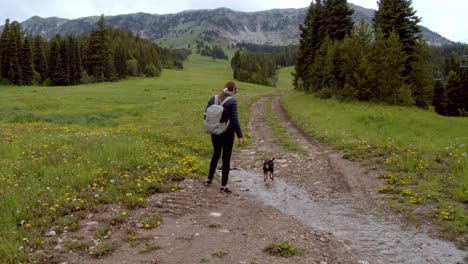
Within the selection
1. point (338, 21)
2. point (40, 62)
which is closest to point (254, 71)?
point (40, 62)

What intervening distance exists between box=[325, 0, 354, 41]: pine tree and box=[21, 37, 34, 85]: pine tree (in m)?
72.8

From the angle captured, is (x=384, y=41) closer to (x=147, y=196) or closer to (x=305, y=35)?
(x=305, y=35)

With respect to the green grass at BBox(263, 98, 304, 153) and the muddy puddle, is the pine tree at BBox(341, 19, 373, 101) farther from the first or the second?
the muddy puddle

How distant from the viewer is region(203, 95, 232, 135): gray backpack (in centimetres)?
1071

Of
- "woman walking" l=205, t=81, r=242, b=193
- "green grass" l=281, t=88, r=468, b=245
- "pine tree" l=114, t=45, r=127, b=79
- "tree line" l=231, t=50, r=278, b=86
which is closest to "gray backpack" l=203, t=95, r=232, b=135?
"woman walking" l=205, t=81, r=242, b=193

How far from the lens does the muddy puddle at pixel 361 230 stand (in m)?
7.26

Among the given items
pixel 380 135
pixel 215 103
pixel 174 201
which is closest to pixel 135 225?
pixel 174 201

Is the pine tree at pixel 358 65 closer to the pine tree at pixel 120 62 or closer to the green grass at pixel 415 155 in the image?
the green grass at pixel 415 155

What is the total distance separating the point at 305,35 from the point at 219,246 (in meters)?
59.9

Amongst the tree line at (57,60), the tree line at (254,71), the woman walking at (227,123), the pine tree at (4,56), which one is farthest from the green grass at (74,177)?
the tree line at (254,71)

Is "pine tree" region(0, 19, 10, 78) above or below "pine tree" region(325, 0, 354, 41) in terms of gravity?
below

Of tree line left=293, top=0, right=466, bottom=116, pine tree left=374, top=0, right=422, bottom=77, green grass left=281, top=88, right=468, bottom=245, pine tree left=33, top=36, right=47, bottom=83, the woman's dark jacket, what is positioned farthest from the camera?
pine tree left=33, top=36, right=47, bottom=83

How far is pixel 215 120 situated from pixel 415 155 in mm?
8208

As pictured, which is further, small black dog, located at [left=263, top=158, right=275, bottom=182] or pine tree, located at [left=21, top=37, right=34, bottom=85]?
pine tree, located at [left=21, top=37, right=34, bottom=85]
